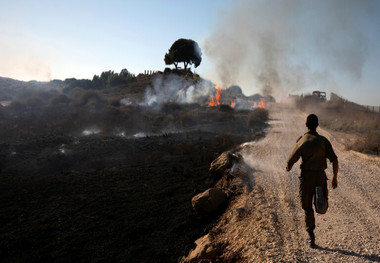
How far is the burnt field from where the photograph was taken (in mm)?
6395

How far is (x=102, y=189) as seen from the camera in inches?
420

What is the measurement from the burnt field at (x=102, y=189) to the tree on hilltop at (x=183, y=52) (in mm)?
35788

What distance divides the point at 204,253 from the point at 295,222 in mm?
2193

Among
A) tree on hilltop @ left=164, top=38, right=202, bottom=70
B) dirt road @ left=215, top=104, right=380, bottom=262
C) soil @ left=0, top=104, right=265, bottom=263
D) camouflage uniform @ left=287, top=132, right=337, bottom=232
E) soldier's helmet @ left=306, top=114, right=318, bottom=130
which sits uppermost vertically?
tree on hilltop @ left=164, top=38, right=202, bottom=70

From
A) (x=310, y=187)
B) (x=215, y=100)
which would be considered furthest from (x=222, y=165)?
(x=215, y=100)

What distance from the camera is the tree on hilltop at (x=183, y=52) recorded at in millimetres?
57125

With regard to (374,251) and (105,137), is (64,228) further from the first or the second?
(105,137)

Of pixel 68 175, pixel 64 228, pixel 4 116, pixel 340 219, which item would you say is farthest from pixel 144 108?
pixel 340 219

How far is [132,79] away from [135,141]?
44008 millimetres

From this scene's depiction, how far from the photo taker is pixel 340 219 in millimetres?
5398

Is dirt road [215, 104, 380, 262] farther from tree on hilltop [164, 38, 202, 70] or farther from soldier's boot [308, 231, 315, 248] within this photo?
tree on hilltop [164, 38, 202, 70]

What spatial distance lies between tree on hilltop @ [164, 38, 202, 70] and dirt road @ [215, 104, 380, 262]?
5217cm

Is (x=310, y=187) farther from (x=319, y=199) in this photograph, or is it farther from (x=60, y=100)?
(x=60, y=100)

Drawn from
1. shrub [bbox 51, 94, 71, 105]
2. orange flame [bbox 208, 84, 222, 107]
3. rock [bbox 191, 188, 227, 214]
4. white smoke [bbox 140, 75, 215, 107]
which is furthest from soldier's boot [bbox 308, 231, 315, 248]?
shrub [bbox 51, 94, 71, 105]
